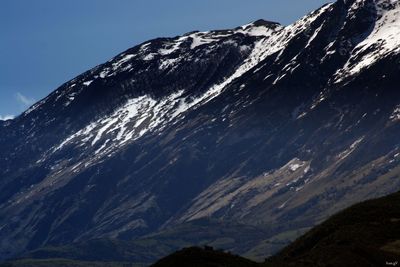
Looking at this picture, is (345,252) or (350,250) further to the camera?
(350,250)

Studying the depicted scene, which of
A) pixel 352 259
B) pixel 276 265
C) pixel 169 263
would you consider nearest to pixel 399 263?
pixel 352 259

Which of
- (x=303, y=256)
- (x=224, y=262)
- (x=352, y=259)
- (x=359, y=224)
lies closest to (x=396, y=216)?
(x=359, y=224)

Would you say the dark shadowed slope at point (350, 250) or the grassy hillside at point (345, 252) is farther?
the dark shadowed slope at point (350, 250)

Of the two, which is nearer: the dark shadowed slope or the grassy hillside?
the grassy hillside

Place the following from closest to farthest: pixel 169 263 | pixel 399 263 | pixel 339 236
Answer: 1. pixel 399 263
2. pixel 169 263
3. pixel 339 236

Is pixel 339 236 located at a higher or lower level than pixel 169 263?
lower

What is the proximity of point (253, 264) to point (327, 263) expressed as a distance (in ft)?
45.1

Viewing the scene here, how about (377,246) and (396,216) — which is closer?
(377,246)

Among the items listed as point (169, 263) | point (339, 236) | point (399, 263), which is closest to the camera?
point (399, 263)

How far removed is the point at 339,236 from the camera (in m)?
191

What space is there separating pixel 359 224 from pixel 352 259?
3289cm

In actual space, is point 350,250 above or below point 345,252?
below

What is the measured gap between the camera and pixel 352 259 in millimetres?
166000

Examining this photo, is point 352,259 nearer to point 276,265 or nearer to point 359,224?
point 276,265
